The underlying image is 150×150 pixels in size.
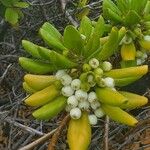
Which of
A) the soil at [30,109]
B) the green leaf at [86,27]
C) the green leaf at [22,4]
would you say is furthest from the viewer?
the green leaf at [22,4]

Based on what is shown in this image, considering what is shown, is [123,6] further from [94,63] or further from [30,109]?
[30,109]

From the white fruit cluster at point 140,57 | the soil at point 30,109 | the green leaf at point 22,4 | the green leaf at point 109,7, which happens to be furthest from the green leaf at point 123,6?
the green leaf at point 22,4

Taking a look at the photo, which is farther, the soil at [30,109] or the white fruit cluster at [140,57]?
the soil at [30,109]

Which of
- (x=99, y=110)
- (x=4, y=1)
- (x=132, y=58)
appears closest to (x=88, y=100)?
(x=99, y=110)

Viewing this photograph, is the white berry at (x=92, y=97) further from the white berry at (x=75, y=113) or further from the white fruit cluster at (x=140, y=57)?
the white fruit cluster at (x=140, y=57)

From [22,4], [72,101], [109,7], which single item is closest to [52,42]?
[72,101]

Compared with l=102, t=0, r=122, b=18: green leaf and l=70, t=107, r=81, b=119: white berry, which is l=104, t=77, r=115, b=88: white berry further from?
l=102, t=0, r=122, b=18: green leaf
